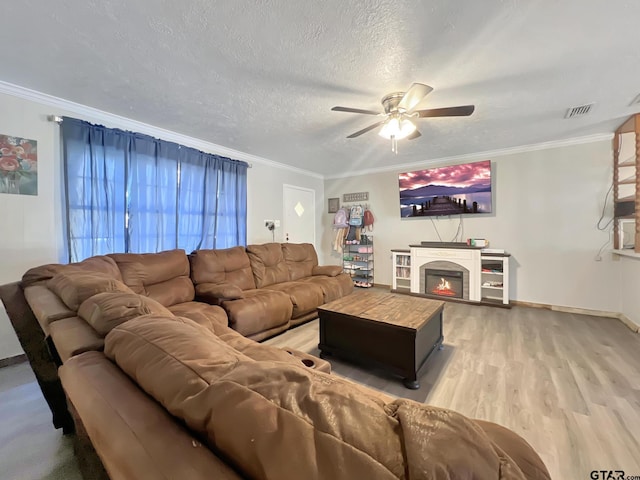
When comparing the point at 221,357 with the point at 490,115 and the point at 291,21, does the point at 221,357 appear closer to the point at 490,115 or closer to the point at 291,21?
the point at 291,21

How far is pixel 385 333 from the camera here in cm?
214

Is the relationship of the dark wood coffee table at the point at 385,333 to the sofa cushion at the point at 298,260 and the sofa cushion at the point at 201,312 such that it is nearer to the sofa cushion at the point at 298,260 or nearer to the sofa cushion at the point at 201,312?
the sofa cushion at the point at 201,312

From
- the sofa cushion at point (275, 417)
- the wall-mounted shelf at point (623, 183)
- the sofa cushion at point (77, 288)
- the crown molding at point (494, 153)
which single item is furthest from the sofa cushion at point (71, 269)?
the wall-mounted shelf at point (623, 183)

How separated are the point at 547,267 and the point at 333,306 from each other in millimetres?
3516

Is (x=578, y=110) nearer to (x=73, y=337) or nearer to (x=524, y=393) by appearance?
(x=524, y=393)

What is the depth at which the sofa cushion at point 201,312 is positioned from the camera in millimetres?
2223

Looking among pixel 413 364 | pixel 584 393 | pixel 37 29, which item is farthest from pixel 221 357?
pixel 584 393

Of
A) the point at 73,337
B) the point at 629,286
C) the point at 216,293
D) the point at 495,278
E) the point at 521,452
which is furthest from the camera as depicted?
the point at 495,278

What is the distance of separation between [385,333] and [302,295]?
1.28 meters

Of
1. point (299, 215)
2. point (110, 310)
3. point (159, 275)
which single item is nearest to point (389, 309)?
point (110, 310)

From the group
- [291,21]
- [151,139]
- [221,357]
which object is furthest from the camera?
[151,139]

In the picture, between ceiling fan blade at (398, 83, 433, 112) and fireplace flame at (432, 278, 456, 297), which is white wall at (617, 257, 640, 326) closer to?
fireplace flame at (432, 278, 456, 297)

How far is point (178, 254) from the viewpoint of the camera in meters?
2.89

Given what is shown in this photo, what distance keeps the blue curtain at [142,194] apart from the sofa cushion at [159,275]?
0.57 m
